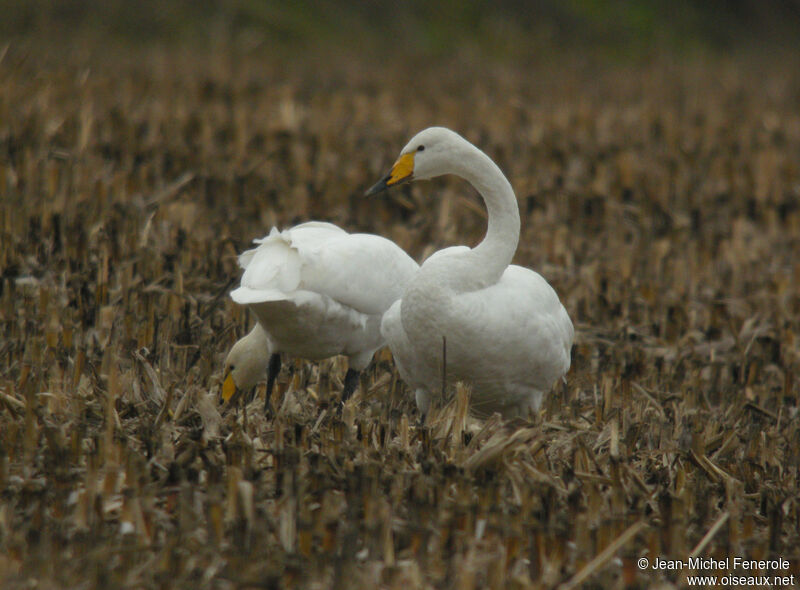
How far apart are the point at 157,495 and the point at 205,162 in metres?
6.10

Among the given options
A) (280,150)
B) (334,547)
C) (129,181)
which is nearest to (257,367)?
(334,547)

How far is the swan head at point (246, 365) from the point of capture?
5.03 metres

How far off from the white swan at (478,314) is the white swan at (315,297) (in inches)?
10.4

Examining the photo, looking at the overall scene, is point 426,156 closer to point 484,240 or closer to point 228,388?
point 484,240

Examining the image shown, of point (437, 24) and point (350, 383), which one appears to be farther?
point (437, 24)

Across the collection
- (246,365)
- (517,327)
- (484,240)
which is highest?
(484,240)

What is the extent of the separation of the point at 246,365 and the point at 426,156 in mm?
1247

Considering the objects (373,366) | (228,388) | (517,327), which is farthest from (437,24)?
(517,327)

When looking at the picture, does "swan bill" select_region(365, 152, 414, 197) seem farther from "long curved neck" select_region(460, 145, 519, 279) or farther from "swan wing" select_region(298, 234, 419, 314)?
"swan wing" select_region(298, 234, 419, 314)

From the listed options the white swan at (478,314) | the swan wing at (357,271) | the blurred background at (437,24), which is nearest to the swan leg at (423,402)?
the white swan at (478,314)

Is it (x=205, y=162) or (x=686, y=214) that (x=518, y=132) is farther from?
(x=205, y=162)

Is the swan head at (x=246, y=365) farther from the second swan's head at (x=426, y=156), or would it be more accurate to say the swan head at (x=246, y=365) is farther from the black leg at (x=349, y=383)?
the second swan's head at (x=426, y=156)

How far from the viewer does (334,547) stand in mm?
3361

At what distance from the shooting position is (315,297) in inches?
195
